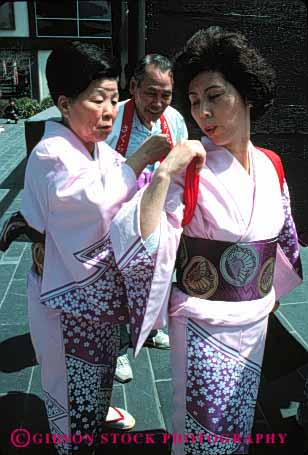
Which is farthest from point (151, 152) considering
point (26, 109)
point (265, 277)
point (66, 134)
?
point (26, 109)

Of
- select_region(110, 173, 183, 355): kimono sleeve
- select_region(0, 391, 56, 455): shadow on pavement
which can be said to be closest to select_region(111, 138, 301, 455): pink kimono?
select_region(110, 173, 183, 355): kimono sleeve

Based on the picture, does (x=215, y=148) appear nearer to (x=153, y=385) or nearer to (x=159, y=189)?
(x=159, y=189)

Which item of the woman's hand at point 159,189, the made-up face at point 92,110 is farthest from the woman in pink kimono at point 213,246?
the made-up face at point 92,110

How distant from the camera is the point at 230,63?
1.47m

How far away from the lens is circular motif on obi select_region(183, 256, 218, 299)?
61.8 inches

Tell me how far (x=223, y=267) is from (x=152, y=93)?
1.28 metres

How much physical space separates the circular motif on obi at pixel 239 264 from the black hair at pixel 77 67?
75cm

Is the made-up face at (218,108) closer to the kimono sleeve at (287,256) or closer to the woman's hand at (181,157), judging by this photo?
the woman's hand at (181,157)

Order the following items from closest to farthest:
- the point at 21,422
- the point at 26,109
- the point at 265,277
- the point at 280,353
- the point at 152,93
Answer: the point at 265,277, the point at 280,353, the point at 21,422, the point at 152,93, the point at 26,109

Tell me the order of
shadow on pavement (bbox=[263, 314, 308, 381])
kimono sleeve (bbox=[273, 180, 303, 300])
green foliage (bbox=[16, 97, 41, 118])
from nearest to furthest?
kimono sleeve (bbox=[273, 180, 303, 300]), shadow on pavement (bbox=[263, 314, 308, 381]), green foliage (bbox=[16, 97, 41, 118])

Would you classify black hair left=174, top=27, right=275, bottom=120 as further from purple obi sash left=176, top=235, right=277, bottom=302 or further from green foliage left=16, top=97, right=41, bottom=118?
green foliage left=16, top=97, right=41, bottom=118

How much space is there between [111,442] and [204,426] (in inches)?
33.0

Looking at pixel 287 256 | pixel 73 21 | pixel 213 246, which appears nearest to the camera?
pixel 213 246

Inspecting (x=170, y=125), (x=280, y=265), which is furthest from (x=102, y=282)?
(x=170, y=125)
